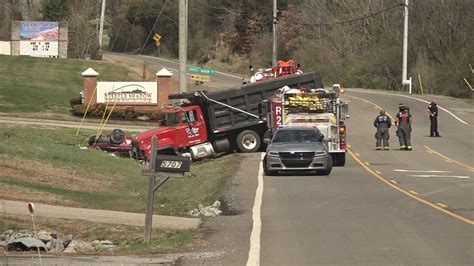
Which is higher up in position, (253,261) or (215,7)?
(215,7)

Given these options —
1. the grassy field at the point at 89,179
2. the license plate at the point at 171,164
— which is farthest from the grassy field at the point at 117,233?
the grassy field at the point at 89,179

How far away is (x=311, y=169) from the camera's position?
25031 millimetres

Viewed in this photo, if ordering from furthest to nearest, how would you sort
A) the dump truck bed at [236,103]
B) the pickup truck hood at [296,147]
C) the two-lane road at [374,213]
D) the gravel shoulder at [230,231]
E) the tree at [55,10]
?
1. the tree at [55,10]
2. the dump truck bed at [236,103]
3. the pickup truck hood at [296,147]
4. the two-lane road at [374,213]
5. the gravel shoulder at [230,231]

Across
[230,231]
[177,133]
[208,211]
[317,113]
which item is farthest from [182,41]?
[230,231]

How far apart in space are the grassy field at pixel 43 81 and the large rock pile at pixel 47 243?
3493 centimetres

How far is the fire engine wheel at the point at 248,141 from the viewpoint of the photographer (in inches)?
1345

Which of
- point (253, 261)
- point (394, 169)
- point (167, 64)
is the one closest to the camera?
point (253, 261)

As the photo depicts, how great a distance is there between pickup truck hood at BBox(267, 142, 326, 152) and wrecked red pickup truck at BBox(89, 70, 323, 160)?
324 inches

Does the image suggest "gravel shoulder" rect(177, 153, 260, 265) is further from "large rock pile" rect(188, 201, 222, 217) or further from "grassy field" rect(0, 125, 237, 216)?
"grassy field" rect(0, 125, 237, 216)

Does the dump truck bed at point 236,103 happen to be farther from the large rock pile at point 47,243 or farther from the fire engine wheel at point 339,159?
the large rock pile at point 47,243

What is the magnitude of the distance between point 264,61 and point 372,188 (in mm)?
75096

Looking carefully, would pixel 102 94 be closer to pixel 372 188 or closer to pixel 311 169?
pixel 311 169

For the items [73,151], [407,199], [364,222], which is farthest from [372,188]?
[73,151]

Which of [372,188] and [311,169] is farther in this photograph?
[311,169]
